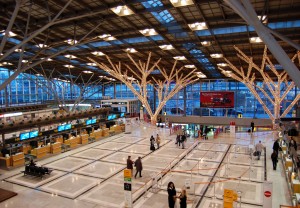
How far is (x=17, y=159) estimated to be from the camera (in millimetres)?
15125

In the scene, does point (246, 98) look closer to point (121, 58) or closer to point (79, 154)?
point (121, 58)

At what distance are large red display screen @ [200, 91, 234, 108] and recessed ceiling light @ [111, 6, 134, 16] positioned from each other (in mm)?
19794

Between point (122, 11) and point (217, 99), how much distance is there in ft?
66.5

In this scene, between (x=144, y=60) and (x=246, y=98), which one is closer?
(x=144, y=60)

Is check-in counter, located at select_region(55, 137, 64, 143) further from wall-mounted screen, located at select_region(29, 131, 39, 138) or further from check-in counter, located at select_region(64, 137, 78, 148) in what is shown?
wall-mounted screen, located at select_region(29, 131, 39, 138)

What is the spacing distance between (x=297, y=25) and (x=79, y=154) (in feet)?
52.2

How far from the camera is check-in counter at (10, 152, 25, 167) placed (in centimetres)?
1488

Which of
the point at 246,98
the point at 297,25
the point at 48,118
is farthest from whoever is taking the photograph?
the point at 246,98

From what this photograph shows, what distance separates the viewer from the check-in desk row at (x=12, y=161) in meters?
14.6

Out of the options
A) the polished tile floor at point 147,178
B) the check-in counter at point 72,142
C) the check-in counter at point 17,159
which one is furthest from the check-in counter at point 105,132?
the check-in counter at point 17,159

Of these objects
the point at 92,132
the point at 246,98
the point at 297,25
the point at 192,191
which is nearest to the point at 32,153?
the point at 92,132

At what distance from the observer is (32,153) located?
16.7m

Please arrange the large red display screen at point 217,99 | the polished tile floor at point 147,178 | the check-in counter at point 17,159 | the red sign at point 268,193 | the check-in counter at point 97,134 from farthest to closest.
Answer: the large red display screen at point 217,99 < the check-in counter at point 97,134 < the check-in counter at point 17,159 < the polished tile floor at point 147,178 < the red sign at point 268,193

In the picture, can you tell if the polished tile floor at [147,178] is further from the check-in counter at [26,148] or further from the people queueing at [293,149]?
the check-in counter at [26,148]
